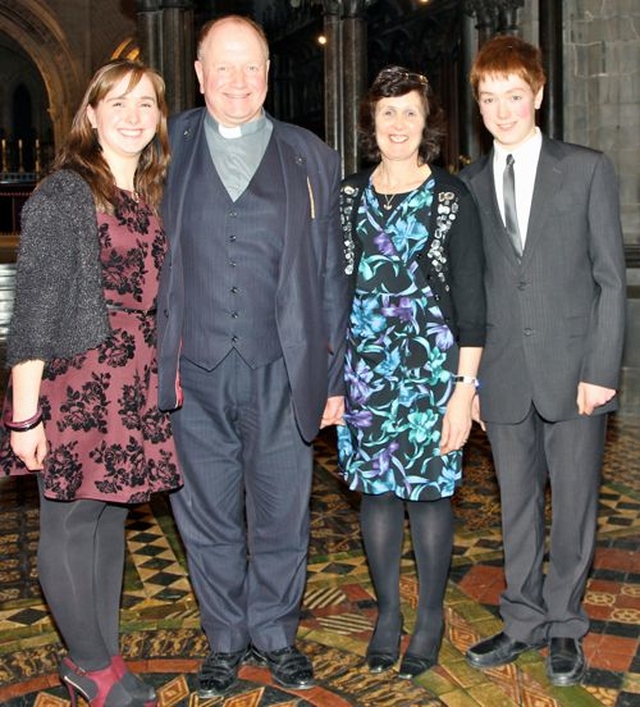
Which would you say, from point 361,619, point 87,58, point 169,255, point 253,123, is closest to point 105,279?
point 169,255

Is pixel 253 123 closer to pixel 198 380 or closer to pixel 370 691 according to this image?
pixel 198 380

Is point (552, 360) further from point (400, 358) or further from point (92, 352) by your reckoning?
point (92, 352)

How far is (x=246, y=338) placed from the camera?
8.79 ft

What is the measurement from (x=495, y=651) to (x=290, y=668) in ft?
1.99

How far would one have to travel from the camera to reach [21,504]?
4883 millimetres

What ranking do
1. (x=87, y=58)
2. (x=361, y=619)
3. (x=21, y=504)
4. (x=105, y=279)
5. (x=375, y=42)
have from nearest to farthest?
(x=105, y=279)
(x=361, y=619)
(x=21, y=504)
(x=375, y=42)
(x=87, y=58)

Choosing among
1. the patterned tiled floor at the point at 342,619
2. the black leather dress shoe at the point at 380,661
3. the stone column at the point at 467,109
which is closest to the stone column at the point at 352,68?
the stone column at the point at 467,109

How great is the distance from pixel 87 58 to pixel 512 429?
15590 millimetres

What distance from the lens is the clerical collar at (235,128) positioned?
2695mm

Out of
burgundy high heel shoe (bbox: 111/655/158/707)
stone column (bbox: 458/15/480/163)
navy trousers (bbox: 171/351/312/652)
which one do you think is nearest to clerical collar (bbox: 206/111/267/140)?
navy trousers (bbox: 171/351/312/652)

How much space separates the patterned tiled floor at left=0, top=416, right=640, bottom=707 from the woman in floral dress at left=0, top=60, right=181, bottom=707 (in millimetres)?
424

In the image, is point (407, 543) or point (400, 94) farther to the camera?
point (407, 543)

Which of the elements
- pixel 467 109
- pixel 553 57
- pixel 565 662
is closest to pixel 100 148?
pixel 565 662

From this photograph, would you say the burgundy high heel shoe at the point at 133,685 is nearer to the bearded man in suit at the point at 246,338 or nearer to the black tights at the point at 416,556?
the bearded man in suit at the point at 246,338
